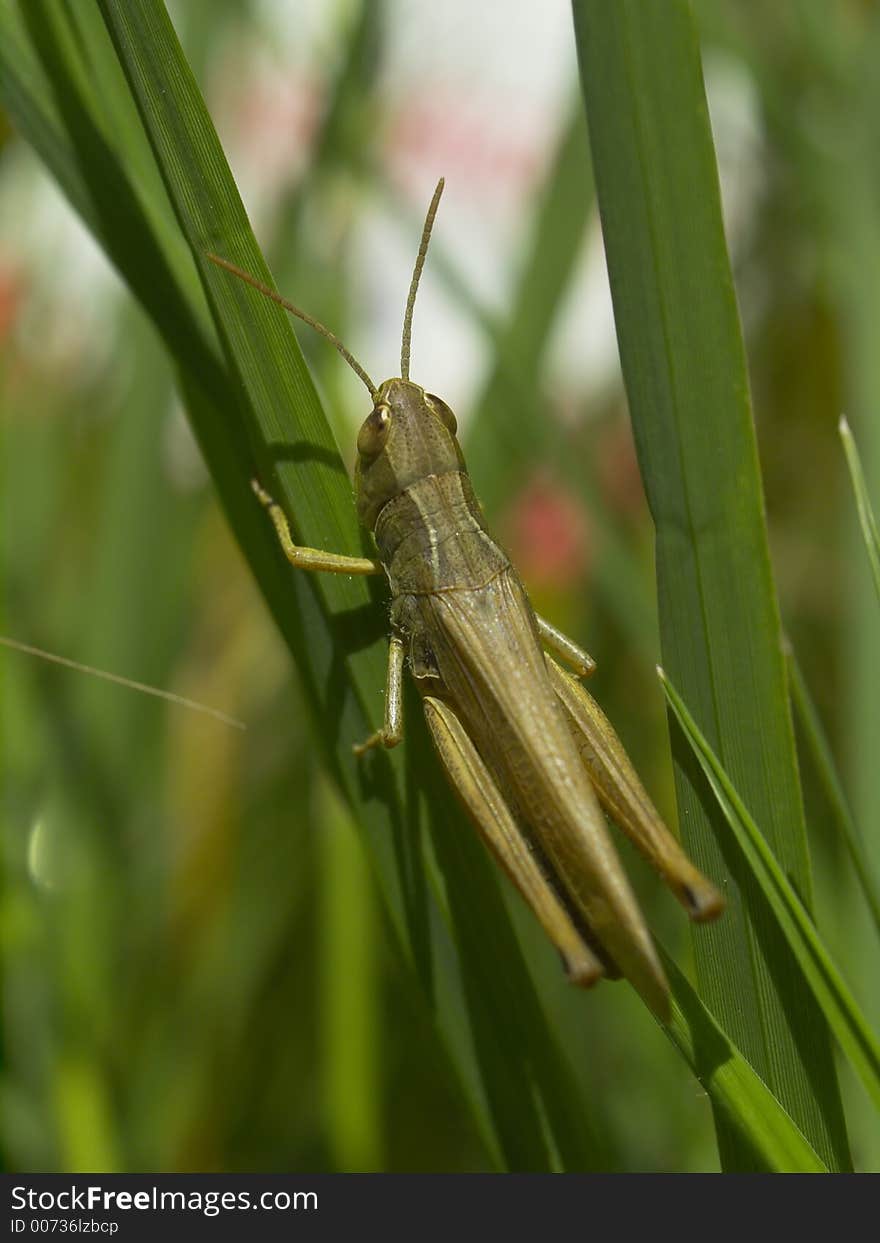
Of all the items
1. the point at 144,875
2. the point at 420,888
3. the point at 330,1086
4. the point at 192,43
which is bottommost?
the point at 330,1086

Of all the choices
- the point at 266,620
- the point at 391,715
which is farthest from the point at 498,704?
the point at 266,620

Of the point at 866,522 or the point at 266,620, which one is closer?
the point at 866,522

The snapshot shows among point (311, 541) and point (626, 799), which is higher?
point (311, 541)

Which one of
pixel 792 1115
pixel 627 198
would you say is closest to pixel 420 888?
pixel 792 1115

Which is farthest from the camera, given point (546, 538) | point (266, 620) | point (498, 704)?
point (266, 620)

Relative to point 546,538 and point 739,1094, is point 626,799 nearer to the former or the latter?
Answer: point 739,1094

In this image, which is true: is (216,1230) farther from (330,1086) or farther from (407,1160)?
(407,1160)

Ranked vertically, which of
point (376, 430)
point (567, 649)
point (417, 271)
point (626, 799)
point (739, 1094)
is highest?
point (417, 271)
